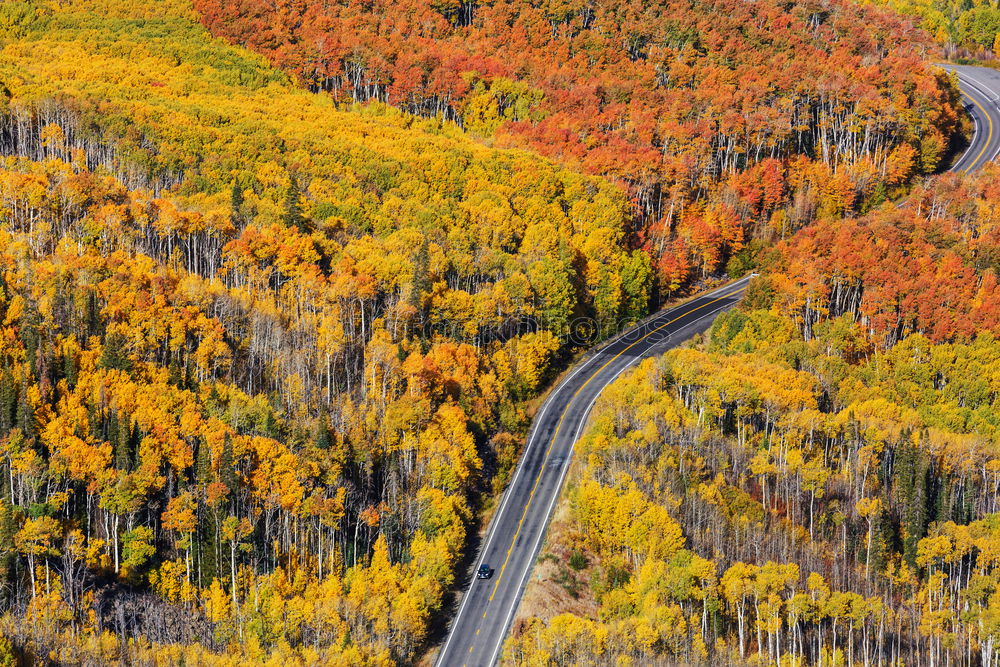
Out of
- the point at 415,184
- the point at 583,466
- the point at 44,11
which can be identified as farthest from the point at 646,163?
the point at 44,11

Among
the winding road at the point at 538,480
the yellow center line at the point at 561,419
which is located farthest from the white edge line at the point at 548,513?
the yellow center line at the point at 561,419

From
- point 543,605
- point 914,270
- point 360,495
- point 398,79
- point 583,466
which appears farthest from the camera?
point 398,79

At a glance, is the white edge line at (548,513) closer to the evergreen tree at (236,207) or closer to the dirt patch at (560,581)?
the dirt patch at (560,581)

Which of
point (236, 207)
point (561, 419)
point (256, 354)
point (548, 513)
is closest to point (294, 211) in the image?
point (236, 207)

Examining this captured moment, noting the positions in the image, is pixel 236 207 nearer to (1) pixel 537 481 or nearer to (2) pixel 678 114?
(1) pixel 537 481

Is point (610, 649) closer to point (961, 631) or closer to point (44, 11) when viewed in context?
point (961, 631)

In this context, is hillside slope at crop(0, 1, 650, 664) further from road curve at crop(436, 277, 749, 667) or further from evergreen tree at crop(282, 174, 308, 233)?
road curve at crop(436, 277, 749, 667)
